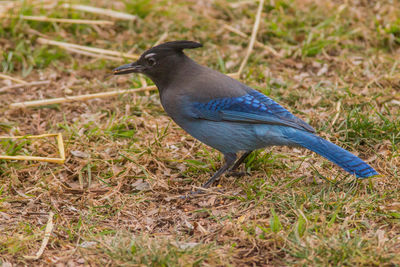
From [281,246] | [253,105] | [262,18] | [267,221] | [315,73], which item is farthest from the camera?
[262,18]

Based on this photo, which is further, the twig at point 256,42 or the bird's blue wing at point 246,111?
the twig at point 256,42

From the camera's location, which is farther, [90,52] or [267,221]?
[90,52]

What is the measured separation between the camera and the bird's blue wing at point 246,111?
431 cm

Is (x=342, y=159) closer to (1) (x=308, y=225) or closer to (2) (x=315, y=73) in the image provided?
(1) (x=308, y=225)

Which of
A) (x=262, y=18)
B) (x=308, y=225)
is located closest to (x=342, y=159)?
(x=308, y=225)

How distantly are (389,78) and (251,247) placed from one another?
301 centimetres

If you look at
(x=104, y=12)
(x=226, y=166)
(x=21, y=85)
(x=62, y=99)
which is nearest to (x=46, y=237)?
(x=226, y=166)

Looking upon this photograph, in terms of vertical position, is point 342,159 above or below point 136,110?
above

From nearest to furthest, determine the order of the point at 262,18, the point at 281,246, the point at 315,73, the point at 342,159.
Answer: the point at 281,246 → the point at 342,159 → the point at 315,73 → the point at 262,18

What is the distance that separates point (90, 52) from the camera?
6.57 metres

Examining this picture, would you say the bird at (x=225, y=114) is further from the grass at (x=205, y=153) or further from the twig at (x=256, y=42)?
the twig at (x=256, y=42)

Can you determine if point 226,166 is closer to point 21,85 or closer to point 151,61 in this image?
point 151,61

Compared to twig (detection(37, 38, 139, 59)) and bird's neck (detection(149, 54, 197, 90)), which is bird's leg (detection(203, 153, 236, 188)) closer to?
bird's neck (detection(149, 54, 197, 90))

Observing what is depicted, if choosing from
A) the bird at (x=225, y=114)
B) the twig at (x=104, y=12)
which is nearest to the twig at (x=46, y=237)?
the bird at (x=225, y=114)
